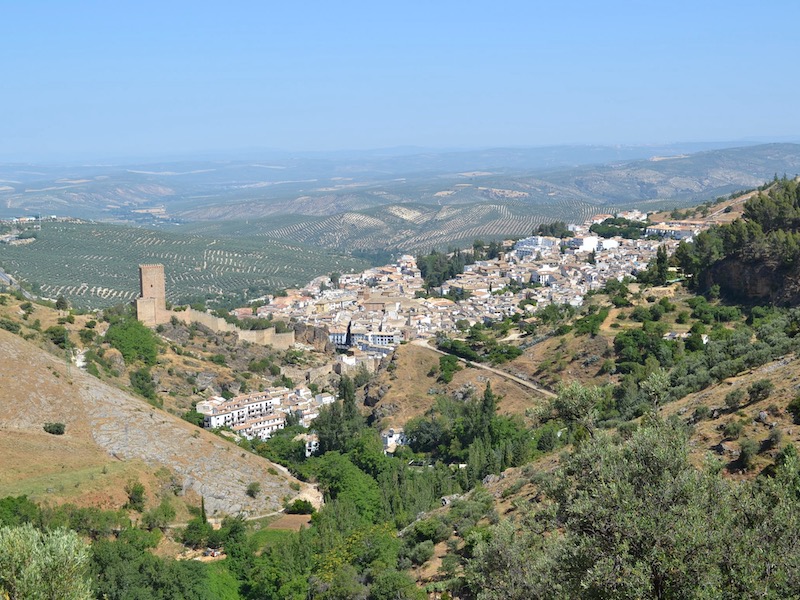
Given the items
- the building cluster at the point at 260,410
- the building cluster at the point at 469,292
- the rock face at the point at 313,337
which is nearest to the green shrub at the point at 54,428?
the building cluster at the point at 260,410

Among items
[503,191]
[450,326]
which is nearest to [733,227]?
[450,326]

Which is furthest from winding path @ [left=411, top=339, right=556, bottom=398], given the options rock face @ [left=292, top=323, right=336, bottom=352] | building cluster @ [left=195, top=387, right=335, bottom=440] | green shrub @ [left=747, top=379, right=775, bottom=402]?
green shrub @ [left=747, top=379, right=775, bottom=402]

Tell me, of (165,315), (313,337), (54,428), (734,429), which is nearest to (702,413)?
(734,429)

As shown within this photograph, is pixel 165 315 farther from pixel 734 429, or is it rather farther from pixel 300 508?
pixel 734 429

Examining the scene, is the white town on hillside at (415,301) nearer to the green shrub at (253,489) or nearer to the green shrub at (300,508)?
the green shrub at (253,489)

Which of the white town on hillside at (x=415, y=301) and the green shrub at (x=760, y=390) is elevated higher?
the green shrub at (x=760, y=390)
